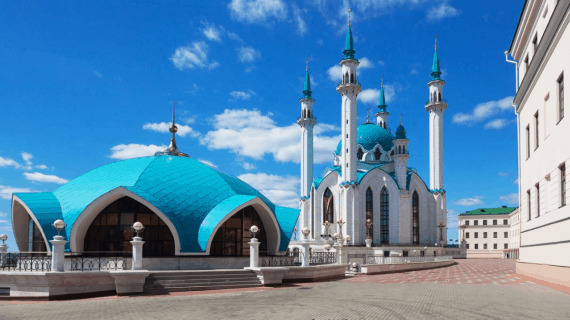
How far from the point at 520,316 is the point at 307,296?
6.51 m

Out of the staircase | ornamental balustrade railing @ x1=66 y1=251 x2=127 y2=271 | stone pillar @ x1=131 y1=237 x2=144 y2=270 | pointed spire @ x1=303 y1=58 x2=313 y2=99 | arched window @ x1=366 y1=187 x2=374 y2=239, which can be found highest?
pointed spire @ x1=303 y1=58 x2=313 y2=99

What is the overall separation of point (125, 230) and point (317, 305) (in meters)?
12.0

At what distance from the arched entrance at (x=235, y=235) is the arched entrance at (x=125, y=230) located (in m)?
2.23

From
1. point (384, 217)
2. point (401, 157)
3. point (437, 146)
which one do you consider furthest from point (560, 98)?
point (437, 146)

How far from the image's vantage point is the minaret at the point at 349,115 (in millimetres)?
52938

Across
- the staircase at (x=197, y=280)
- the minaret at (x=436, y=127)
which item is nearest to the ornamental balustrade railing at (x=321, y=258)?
the staircase at (x=197, y=280)

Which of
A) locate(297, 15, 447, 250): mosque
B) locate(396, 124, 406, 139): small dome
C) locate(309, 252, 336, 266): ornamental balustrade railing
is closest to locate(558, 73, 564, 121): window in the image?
locate(309, 252, 336, 266): ornamental balustrade railing

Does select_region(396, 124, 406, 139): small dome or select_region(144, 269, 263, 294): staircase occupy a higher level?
select_region(396, 124, 406, 139): small dome

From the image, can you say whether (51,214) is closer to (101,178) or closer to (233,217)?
(101,178)

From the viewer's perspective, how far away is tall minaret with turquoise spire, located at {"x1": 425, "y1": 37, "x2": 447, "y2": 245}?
58938 millimetres

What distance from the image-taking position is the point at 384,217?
56.2 meters

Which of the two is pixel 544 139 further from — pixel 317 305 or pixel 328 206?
pixel 328 206

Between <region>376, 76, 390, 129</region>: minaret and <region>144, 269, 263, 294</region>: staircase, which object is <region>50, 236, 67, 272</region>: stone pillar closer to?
<region>144, 269, 263, 294</region>: staircase

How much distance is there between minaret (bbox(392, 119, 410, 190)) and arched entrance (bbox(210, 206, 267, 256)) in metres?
35.1
